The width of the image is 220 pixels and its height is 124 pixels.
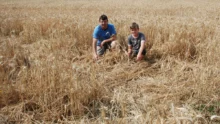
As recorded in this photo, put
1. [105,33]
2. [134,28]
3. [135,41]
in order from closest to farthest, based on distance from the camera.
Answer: [134,28], [135,41], [105,33]

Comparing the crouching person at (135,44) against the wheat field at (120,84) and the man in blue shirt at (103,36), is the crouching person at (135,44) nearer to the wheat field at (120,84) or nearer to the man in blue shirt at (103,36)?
the wheat field at (120,84)

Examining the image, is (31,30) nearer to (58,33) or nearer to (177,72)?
(58,33)

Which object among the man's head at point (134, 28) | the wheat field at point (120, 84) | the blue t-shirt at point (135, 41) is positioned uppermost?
the man's head at point (134, 28)

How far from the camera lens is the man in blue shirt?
4.49 meters

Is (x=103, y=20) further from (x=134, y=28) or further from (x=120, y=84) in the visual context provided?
(x=120, y=84)

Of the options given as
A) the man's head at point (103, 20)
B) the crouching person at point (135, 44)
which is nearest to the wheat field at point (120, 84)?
the crouching person at point (135, 44)

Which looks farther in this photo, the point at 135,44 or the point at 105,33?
the point at 105,33

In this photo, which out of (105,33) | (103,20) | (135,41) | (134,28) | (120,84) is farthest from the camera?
(105,33)

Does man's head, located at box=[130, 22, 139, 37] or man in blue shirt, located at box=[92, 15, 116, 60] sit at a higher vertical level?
man's head, located at box=[130, 22, 139, 37]

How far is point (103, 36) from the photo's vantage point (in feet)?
15.5

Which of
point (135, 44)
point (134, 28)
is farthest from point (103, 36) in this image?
point (134, 28)

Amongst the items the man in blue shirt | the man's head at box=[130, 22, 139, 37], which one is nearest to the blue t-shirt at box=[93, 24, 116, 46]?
the man in blue shirt

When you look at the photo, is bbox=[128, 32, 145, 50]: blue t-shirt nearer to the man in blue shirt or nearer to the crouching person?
the crouching person

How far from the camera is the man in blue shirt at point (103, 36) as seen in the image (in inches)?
177
